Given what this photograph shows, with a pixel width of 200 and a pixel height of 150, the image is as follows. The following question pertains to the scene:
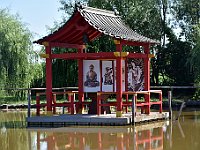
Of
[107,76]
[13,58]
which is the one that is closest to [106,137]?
[107,76]

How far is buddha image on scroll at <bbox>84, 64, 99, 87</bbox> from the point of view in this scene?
Result: 59.9 ft

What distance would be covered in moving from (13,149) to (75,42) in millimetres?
7649

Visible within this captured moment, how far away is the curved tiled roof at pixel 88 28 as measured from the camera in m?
17.3

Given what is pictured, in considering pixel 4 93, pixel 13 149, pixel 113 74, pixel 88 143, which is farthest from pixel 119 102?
pixel 4 93

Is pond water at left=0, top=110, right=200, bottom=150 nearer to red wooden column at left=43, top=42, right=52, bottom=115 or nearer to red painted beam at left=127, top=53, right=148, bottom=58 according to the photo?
red wooden column at left=43, top=42, right=52, bottom=115

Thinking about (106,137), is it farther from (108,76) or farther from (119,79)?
(108,76)

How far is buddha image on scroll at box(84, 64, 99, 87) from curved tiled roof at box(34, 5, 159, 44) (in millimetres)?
1282

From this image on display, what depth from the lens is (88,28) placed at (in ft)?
57.8

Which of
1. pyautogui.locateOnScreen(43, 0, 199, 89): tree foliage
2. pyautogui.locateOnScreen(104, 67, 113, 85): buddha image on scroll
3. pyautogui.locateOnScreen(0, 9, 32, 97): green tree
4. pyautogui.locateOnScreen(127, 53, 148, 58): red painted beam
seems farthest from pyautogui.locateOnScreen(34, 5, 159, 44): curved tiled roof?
pyautogui.locateOnScreen(43, 0, 199, 89): tree foliage

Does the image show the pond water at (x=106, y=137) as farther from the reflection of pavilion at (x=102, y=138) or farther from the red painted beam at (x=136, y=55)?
the red painted beam at (x=136, y=55)

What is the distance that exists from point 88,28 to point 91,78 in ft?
6.40

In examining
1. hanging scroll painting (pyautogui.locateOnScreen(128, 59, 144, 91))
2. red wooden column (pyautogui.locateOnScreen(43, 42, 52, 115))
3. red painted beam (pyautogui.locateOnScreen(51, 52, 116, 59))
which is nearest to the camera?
red painted beam (pyautogui.locateOnScreen(51, 52, 116, 59))

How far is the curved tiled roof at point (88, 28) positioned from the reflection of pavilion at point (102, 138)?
3.32m

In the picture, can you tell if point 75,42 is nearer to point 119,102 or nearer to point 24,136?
point 119,102
